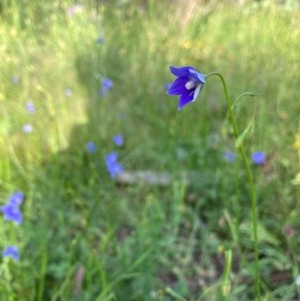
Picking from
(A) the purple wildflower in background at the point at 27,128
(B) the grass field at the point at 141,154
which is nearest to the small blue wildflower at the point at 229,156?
(B) the grass field at the point at 141,154

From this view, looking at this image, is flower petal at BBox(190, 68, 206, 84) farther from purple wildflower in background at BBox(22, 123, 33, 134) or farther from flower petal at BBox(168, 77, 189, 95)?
purple wildflower in background at BBox(22, 123, 33, 134)

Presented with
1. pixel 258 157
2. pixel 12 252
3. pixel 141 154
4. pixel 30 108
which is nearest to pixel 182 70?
pixel 12 252

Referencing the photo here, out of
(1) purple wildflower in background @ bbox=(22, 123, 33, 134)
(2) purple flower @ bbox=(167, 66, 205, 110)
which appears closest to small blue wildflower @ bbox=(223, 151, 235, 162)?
(1) purple wildflower in background @ bbox=(22, 123, 33, 134)

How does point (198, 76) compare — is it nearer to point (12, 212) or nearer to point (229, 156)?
point (12, 212)

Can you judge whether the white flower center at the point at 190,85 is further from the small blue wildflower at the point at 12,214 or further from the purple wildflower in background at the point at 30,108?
the purple wildflower in background at the point at 30,108

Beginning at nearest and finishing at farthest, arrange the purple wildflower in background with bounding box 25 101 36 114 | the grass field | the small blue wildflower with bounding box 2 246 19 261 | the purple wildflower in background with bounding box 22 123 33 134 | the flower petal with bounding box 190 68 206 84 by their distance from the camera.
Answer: the flower petal with bounding box 190 68 206 84
the small blue wildflower with bounding box 2 246 19 261
the grass field
the purple wildflower in background with bounding box 22 123 33 134
the purple wildflower in background with bounding box 25 101 36 114

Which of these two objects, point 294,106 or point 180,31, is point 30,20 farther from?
point 294,106
